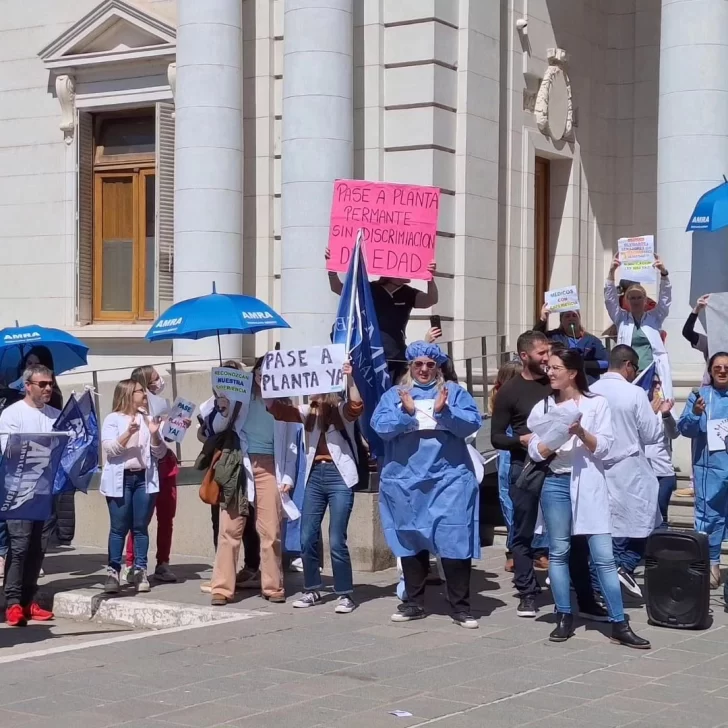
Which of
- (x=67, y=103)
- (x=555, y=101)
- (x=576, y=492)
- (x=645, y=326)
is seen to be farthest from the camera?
(x=67, y=103)

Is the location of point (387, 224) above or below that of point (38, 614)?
above

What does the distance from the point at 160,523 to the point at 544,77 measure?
8111 mm

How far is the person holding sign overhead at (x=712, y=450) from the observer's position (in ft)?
33.0

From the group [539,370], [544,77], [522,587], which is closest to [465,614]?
[522,587]

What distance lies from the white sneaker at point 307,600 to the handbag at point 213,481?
3.20 ft

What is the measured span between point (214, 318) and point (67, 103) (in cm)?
794

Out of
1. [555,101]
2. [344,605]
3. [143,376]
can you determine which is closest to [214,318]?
[143,376]

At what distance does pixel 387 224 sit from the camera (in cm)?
1114

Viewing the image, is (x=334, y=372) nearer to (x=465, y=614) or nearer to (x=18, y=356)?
(x=465, y=614)

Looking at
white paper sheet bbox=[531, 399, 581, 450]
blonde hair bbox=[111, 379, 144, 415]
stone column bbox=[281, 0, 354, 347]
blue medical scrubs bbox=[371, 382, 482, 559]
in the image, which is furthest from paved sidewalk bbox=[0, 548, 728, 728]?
stone column bbox=[281, 0, 354, 347]

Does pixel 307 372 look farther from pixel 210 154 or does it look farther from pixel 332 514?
pixel 210 154

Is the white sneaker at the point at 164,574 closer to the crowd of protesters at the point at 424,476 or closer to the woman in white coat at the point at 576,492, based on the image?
the crowd of protesters at the point at 424,476

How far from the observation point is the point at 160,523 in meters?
11.3

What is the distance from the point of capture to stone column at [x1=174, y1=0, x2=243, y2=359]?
15.5 m
